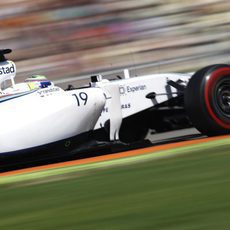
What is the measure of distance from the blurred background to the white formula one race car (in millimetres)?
2498

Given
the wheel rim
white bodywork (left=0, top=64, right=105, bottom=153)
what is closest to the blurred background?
the wheel rim

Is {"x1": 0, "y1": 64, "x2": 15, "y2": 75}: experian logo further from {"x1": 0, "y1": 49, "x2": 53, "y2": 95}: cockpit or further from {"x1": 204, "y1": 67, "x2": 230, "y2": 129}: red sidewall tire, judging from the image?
{"x1": 204, "y1": 67, "x2": 230, "y2": 129}: red sidewall tire

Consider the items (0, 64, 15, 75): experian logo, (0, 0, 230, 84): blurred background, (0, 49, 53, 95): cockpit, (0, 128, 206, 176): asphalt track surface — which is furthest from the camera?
(0, 0, 230, 84): blurred background

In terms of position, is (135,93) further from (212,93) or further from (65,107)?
(65,107)

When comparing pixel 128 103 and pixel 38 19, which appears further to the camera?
pixel 38 19

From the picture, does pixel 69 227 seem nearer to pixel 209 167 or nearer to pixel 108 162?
pixel 209 167

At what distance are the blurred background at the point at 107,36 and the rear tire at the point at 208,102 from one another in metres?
3.11

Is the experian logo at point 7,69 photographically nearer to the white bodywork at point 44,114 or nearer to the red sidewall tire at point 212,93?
the white bodywork at point 44,114

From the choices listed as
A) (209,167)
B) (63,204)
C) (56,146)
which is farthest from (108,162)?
(63,204)

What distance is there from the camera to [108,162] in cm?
582

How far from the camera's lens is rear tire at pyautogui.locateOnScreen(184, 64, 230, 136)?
673 centimetres

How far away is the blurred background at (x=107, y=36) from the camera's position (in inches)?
391

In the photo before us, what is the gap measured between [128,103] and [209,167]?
2.35m

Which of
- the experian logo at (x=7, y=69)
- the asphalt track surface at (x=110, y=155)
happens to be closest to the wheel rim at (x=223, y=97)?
the asphalt track surface at (x=110, y=155)
